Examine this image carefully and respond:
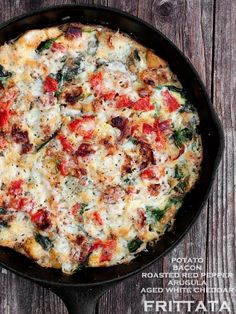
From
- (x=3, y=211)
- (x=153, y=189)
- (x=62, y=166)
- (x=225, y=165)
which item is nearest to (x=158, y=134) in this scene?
(x=153, y=189)

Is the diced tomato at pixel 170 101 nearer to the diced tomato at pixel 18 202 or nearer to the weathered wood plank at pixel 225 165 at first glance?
the weathered wood plank at pixel 225 165

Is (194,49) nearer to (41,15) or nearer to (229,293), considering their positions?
(41,15)

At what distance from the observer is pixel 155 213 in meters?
2.57

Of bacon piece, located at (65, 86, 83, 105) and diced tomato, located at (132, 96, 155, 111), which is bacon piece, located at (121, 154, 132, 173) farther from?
bacon piece, located at (65, 86, 83, 105)

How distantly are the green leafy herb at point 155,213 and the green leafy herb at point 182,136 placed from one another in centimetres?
33

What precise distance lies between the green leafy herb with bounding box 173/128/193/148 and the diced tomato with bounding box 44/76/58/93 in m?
0.61

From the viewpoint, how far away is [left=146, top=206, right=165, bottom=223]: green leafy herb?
2.55 meters

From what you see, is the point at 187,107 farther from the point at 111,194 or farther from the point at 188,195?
the point at 111,194

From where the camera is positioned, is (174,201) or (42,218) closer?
(42,218)

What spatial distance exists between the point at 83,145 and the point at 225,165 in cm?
89

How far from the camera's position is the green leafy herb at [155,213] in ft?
8.36

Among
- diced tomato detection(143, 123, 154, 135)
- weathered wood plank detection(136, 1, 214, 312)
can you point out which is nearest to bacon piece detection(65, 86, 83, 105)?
diced tomato detection(143, 123, 154, 135)

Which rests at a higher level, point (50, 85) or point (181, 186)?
point (50, 85)

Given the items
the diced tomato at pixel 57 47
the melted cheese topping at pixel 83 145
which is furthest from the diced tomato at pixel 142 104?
the diced tomato at pixel 57 47
